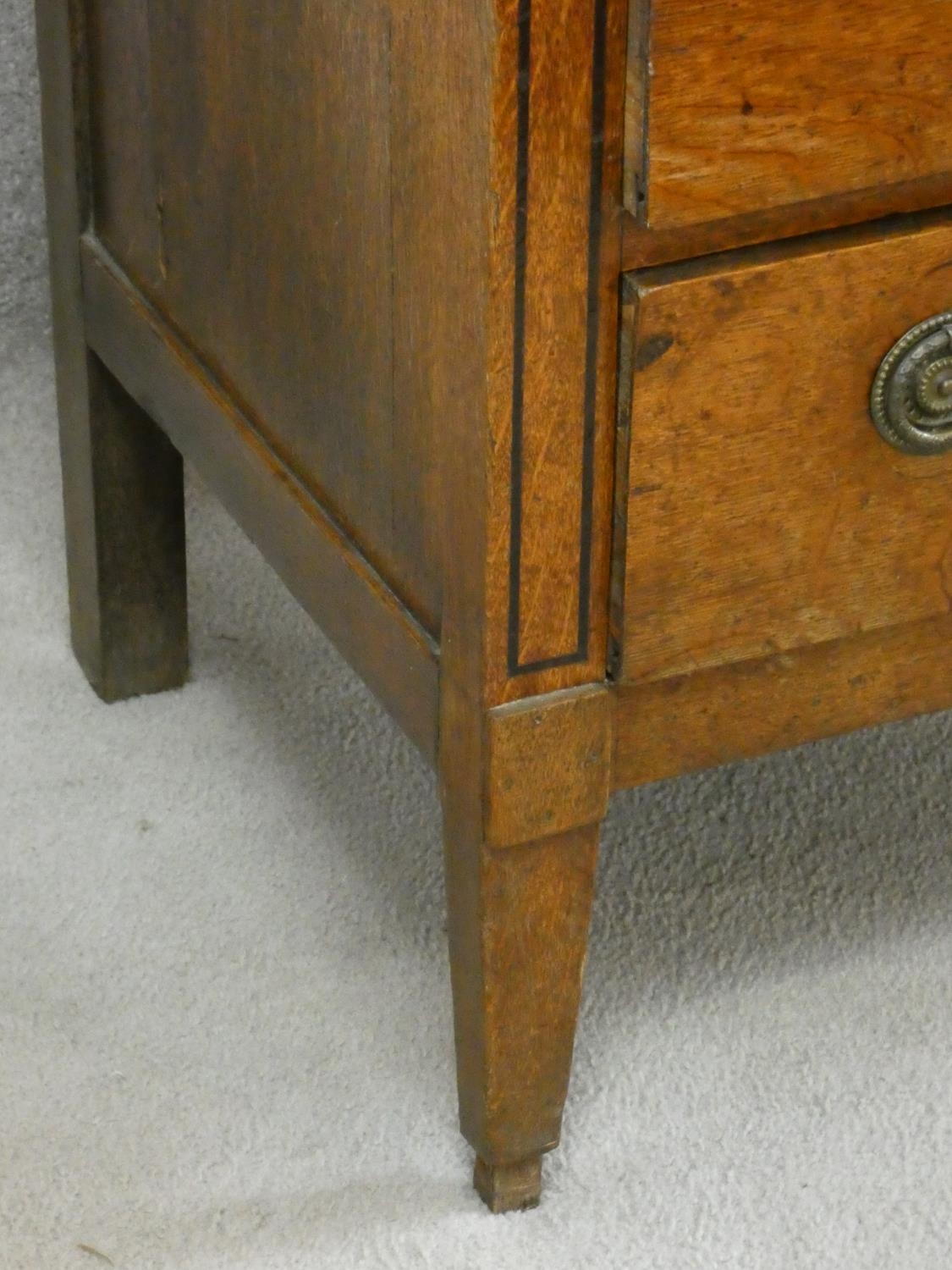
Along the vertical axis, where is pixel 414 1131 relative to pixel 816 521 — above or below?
below

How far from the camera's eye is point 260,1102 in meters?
1.02

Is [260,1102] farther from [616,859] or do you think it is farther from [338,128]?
[338,128]

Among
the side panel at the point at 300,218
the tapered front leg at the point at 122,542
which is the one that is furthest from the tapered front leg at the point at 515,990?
the tapered front leg at the point at 122,542

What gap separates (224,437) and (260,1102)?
311 mm

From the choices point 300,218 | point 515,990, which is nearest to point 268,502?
point 300,218

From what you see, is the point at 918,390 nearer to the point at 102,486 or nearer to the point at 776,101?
the point at 776,101

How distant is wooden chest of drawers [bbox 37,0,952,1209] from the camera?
2.44 feet

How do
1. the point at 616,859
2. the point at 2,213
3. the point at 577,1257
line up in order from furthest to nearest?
1. the point at 2,213
2. the point at 616,859
3. the point at 577,1257

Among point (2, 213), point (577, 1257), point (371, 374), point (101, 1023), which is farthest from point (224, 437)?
point (2, 213)

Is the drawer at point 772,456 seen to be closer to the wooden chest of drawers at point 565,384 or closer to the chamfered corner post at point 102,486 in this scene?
the wooden chest of drawers at point 565,384

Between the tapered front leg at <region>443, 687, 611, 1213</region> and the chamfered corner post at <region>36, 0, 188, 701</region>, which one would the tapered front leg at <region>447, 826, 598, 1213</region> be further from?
the chamfered corner post at <region>36, 0, 188, 701</region>

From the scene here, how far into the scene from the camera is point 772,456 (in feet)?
2.69

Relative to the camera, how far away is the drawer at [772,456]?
2.58 feet

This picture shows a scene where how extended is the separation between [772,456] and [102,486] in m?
0.54
